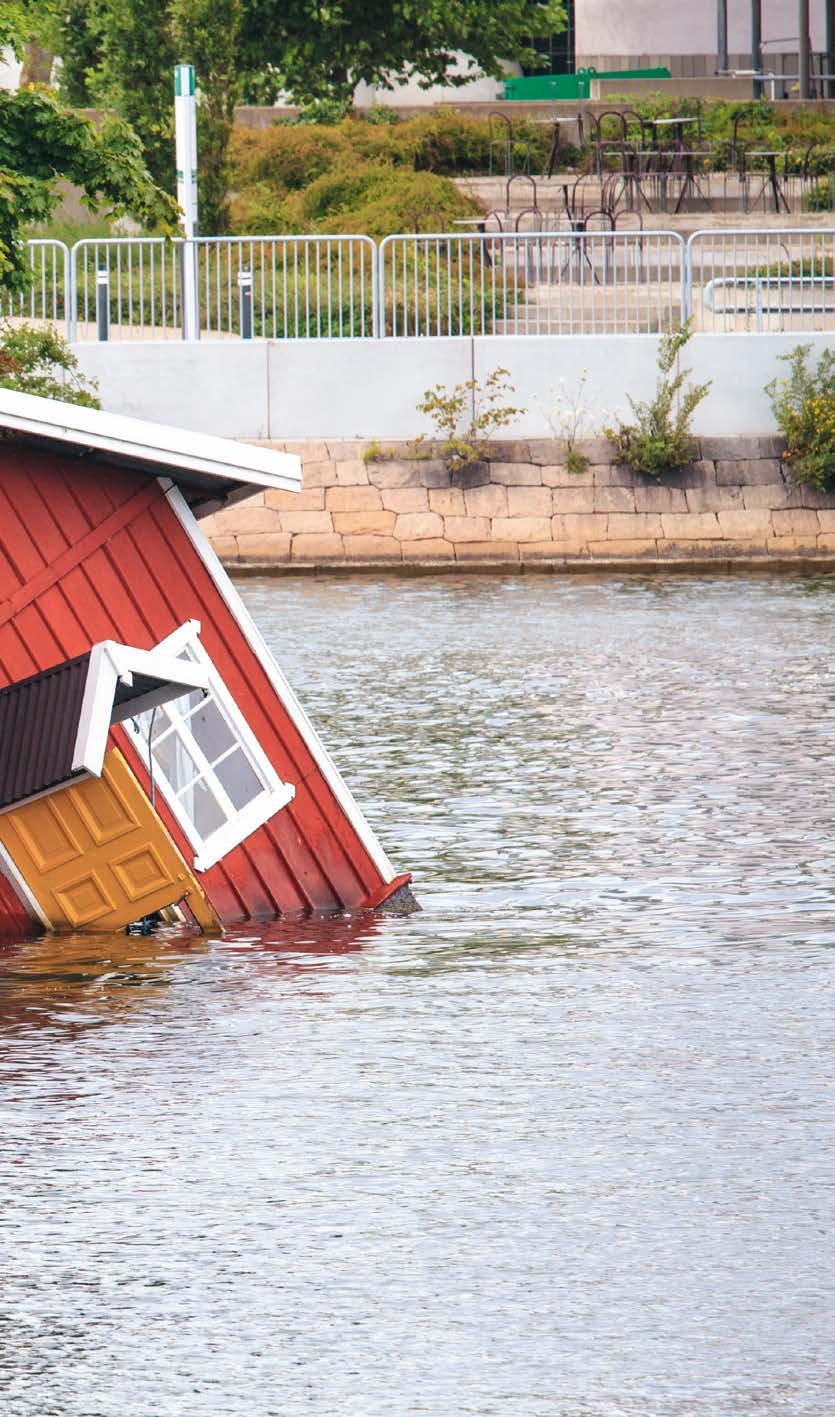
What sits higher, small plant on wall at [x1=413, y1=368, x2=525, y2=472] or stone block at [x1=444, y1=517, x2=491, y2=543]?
small plant on wall at [x1=413, y1=368, x2=525, y2=472]

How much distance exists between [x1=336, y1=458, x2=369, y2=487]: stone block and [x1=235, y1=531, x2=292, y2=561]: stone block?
897 millimetres

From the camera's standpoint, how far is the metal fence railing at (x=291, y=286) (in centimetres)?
3197

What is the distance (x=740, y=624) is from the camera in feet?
89.9

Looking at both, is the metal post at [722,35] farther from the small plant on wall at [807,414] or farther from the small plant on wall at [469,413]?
the small plant on wall at [469,413]

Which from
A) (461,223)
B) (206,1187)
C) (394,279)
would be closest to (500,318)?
(394,279)

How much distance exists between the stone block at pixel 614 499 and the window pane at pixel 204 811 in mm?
17414

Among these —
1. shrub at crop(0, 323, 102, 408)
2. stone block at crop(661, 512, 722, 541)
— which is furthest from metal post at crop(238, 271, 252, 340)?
stone block at crop(661, 512, 722, 541)

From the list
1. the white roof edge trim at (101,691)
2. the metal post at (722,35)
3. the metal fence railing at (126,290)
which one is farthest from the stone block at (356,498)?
the metal post at (722,35)

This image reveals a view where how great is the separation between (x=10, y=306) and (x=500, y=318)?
5.66m

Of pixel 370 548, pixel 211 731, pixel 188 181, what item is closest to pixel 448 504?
pixel 370 548

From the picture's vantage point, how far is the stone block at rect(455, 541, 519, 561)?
105 ft

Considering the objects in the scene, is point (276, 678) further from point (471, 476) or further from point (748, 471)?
point (748, 471)

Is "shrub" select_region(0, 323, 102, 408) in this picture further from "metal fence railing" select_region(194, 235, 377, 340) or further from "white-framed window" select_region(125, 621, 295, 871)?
"white-framed window" select_region(125, 621, 295, 871)

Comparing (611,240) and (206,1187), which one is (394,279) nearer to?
(611,240)
